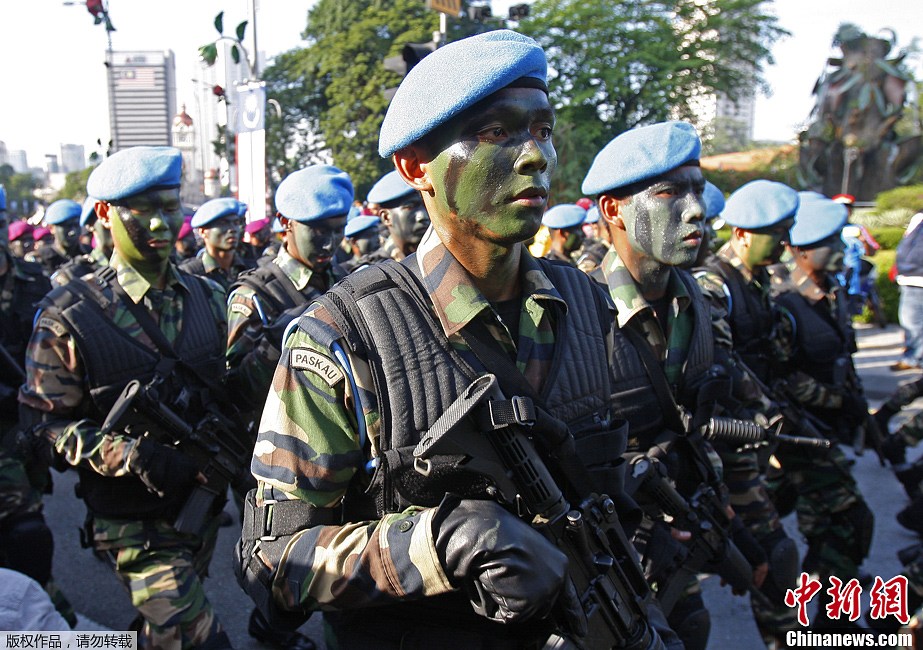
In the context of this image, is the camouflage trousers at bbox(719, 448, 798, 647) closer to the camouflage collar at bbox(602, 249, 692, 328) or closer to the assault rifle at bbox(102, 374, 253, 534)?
the camouflage collar at bbox(602, 249, 692, 328)

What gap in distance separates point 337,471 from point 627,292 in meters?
1.52

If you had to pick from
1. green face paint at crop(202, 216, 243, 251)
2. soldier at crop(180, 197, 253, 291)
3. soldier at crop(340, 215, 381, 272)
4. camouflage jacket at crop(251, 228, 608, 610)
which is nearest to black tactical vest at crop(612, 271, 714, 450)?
camouflage jacket at crop(251, 228, 608, 610)

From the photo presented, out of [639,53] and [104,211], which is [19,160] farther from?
[104,211]

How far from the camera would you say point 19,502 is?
3.76 m

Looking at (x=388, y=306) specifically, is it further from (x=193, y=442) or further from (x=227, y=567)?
(x=227, y=567)

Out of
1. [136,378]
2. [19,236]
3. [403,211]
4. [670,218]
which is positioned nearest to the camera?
[670,218]

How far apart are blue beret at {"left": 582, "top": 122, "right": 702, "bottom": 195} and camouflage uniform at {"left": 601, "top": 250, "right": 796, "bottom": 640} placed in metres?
0.31

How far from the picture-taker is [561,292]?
1.85 meters

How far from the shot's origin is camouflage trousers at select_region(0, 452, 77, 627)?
12.1ft

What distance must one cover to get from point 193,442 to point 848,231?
915cm

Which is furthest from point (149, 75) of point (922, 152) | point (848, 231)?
point (848, 231)

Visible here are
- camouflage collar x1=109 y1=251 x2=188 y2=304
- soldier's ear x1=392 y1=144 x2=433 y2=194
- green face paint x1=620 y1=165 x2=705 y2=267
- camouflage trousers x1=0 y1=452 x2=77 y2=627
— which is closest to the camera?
soldier's ear x1=392 y1=144 x2=433 y2=194

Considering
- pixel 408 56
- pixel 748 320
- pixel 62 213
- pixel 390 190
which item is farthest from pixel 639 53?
pixel 748 320

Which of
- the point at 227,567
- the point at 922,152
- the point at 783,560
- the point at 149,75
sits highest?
the point at 149,75
